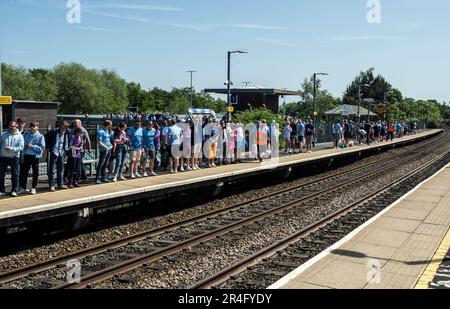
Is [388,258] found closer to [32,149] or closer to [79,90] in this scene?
[32,149]

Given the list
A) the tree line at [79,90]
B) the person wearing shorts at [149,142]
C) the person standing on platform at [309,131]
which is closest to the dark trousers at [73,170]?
the person wearing shorts at [149,142]

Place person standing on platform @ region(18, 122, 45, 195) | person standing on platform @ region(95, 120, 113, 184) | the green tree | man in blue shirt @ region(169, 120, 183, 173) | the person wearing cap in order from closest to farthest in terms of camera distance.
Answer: person standing on platform @ region(18, 122, 45, 195) → person standing on platform @ region(95, 120, 113, 184) → man in blue shirt @ region(169, 120, 183, 173) → the person wearing cap → the green tree

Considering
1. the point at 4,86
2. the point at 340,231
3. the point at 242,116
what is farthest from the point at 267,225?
Result: the point at 4,86

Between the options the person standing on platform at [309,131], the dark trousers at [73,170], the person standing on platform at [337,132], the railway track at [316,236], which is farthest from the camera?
the person standing on platform at [337,132]

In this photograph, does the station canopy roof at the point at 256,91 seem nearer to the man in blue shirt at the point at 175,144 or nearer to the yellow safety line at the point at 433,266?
the man in blue shirt at the point at 175,144

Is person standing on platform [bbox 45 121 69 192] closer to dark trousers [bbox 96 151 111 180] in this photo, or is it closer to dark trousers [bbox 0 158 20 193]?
dark trousers [bbox 0 158 20 193]

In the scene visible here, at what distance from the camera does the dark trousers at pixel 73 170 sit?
12227mm

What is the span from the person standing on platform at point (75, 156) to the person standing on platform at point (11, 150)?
1317 millimetres

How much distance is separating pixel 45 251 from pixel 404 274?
250 inches

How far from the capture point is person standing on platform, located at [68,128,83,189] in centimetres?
1205

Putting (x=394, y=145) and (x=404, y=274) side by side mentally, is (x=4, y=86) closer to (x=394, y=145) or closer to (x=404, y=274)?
(x=394, y=145)

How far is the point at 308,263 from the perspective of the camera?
25.6ft

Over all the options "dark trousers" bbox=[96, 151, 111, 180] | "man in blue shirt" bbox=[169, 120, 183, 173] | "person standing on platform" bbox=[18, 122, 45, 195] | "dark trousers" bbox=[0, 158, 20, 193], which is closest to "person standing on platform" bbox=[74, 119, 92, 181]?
"dark trousers" bbox=[96, 151, 111, 180]
